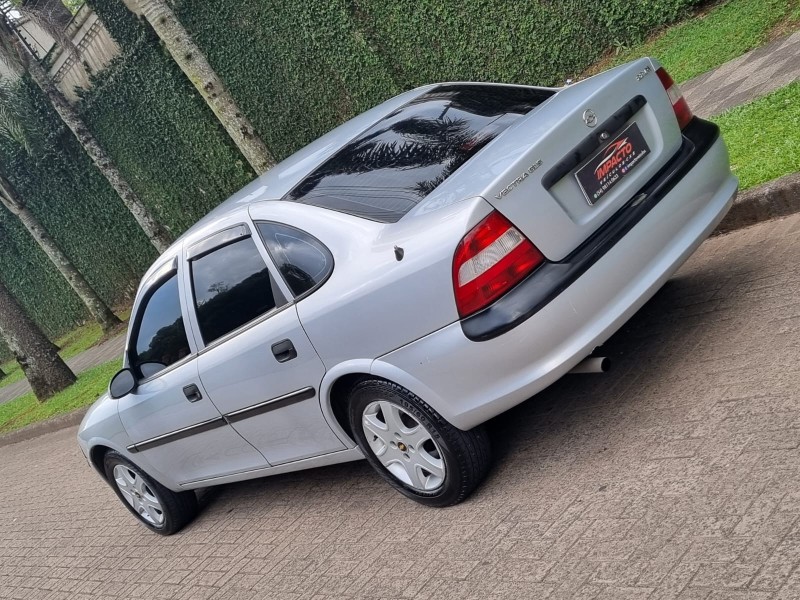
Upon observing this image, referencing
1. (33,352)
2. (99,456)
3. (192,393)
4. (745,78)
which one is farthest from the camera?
(33,352)

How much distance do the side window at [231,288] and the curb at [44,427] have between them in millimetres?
6737

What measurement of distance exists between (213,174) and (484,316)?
1357 cm

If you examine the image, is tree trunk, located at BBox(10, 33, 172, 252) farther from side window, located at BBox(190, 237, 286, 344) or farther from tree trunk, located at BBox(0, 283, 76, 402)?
side window, located at BBox(190, 237, 286, 344)

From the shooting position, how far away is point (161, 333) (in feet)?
18.4

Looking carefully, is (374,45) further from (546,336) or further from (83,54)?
(546,336)

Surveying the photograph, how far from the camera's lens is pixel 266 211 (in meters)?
4.74

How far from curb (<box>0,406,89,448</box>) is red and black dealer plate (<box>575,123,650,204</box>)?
8.73 metres

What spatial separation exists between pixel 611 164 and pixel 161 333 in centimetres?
294

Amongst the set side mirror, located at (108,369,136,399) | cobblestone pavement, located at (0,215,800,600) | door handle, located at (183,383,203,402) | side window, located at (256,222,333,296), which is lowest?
cobblestone pavement, located at (0,215,800,600)

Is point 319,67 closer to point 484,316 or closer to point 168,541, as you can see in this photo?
point 168,541

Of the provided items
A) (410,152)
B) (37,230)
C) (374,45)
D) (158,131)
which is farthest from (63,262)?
(410,152)

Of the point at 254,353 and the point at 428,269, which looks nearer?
the point at 428,269

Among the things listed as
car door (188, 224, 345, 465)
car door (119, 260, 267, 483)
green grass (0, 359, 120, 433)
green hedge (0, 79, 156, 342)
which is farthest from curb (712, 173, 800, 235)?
green hedge (0, 79, 156, 342)

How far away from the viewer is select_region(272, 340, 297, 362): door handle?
14.8ft
